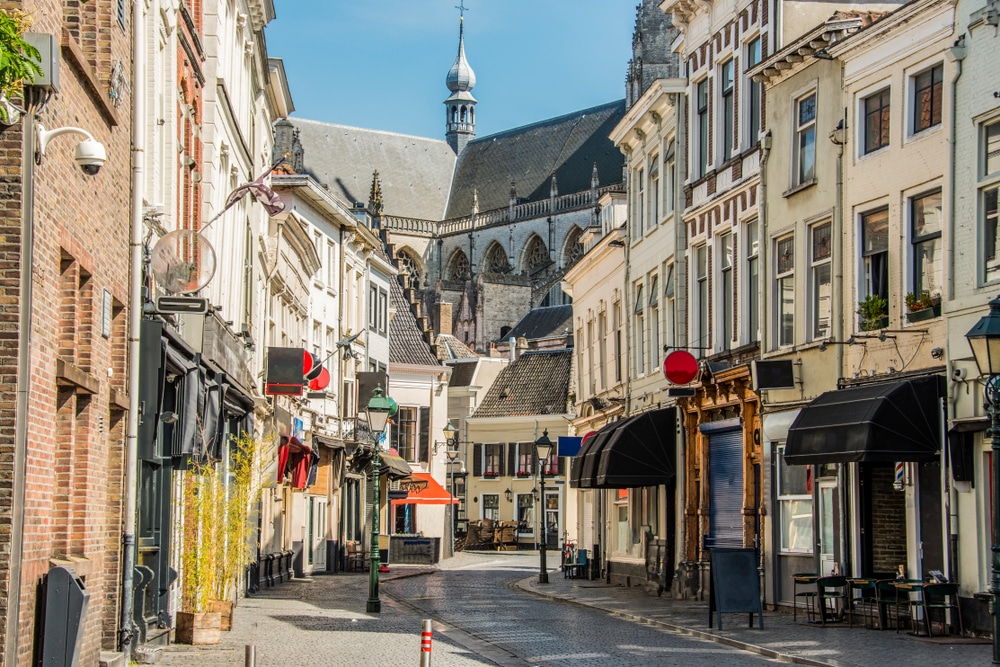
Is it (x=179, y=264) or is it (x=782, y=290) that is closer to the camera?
(x=179, y=264)

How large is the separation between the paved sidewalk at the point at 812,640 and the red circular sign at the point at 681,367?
3.85 m

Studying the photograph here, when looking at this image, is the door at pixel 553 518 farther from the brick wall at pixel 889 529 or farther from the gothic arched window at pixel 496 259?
the gothic arched window at pixel 496 259

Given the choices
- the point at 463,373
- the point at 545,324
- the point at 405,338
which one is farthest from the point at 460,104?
the point at 405,338

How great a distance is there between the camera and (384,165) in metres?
130

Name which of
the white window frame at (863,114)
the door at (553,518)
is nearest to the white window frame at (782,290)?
the white window frame at (863,114)

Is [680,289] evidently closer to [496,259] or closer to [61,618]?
[61,618]

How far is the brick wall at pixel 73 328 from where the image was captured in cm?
→ 1139

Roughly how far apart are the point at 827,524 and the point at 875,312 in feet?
11.6

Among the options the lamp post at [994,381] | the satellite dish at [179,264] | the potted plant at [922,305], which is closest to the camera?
the lamp post at [994,381]

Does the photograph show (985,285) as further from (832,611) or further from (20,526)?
(20,526)

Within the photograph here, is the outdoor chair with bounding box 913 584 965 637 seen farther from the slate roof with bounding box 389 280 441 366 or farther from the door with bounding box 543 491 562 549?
the door with bounding box 543 491 562 549

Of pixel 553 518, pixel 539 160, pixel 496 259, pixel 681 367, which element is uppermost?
pixel 539 160

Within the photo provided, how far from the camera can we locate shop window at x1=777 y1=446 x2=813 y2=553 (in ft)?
78.9

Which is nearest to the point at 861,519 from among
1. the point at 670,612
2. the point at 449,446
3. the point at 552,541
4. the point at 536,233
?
the point at 670,612
